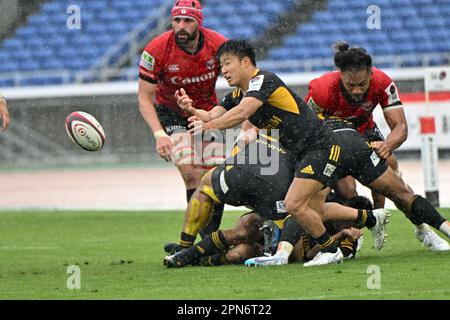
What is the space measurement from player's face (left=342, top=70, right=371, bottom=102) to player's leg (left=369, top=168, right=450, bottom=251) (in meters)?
0.74

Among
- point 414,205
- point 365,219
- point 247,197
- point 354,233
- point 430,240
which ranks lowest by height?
point 430,240

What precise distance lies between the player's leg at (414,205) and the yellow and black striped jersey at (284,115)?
873 mm

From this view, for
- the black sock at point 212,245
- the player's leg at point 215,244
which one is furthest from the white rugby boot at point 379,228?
the black sock at point 212,245

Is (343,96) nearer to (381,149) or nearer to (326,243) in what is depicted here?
(381,149)

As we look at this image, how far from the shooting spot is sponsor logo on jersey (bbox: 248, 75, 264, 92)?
875 cm

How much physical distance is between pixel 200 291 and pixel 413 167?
14302 millimetres

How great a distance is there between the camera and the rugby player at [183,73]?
10781 mm

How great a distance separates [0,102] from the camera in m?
9.78

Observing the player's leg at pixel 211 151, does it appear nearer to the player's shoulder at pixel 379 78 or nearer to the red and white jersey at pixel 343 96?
the red and white jersey at pixel 343 96

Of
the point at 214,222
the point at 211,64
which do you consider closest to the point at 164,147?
the point at 214,222

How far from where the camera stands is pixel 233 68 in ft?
29.7

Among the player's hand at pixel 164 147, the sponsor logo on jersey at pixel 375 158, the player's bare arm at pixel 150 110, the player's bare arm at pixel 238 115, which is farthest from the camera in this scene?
the player's bare arm at pixel 150 110

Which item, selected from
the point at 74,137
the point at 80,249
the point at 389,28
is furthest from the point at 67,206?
the point at 389,28

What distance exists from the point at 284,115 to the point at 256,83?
0.36 m
